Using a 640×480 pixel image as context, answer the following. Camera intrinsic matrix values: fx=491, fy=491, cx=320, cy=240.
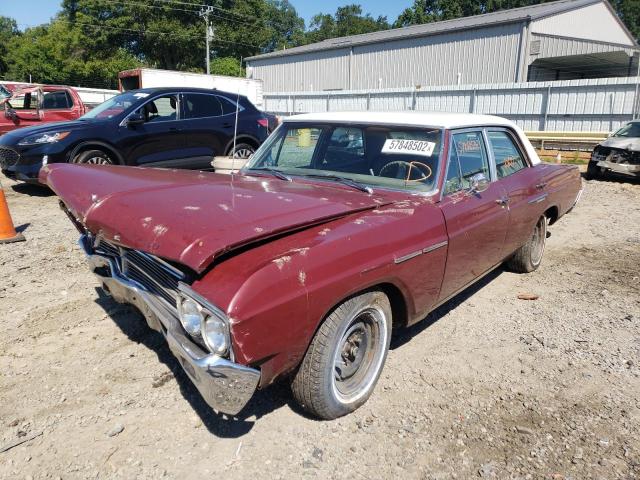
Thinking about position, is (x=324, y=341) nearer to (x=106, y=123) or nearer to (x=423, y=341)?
(x=423, y=341)

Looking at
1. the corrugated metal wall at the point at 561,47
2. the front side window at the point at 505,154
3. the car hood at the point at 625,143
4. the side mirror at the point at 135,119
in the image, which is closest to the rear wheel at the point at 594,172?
the car hood at the point at 625,143

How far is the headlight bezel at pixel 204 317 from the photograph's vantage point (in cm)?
208

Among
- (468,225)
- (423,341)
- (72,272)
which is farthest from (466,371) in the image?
(72,272)

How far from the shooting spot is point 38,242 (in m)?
5.84

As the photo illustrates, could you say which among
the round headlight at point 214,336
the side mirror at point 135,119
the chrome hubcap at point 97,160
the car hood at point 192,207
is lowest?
the round headlight at point 214,336

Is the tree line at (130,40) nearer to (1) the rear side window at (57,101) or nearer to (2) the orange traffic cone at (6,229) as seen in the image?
(1) the rear side window at (57,101)

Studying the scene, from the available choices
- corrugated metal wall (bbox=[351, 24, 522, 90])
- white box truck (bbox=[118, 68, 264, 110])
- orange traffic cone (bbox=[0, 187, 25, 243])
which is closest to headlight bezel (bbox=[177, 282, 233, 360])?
orange traffic cone (bbox=[0, 187, 25, 243])

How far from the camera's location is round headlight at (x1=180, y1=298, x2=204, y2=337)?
225 cm

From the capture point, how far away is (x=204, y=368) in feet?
6.94

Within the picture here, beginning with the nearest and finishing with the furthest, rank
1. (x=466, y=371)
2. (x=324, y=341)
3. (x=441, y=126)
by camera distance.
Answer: (x=324, y=341) < (x=466, y=371) < (x=441, y=126)

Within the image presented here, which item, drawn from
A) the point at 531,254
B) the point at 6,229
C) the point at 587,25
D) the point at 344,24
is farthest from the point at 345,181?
the point at 344,24

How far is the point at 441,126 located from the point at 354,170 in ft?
2.28

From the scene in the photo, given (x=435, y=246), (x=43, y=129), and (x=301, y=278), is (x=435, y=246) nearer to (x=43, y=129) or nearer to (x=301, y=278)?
(x=301, y=278)

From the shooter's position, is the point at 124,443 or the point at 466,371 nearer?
the point at 124,443
